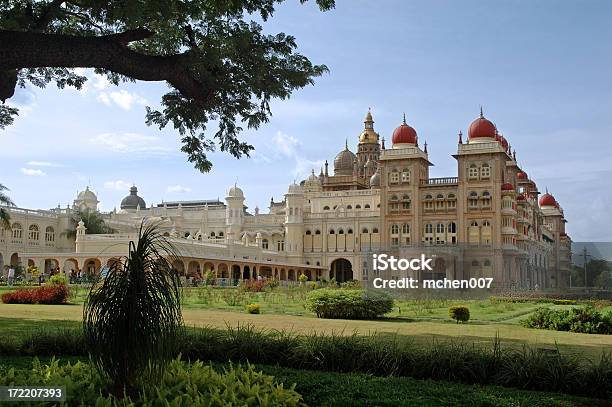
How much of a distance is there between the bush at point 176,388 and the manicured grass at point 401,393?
20.2 inches

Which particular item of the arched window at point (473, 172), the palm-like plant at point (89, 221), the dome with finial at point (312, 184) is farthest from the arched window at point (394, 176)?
the palm-like plant at point (89, 221)

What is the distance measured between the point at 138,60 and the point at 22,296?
15.4 meters

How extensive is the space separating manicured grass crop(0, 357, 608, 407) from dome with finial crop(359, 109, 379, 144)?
244 ft

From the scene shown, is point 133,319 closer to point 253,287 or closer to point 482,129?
point 253,287

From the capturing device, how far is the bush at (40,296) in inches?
829

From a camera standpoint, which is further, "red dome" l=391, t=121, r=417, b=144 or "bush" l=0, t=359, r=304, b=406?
"red dome" l=391, t=121, r=417, b=144

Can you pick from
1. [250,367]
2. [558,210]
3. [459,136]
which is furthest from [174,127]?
[558,210]

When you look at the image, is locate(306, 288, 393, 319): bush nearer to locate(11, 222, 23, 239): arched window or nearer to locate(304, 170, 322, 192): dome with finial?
locate(11, 222, 23, 239): arched window

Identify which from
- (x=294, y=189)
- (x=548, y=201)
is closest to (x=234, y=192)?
(x=294, y=189)

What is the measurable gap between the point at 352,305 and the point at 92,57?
11.6 metres

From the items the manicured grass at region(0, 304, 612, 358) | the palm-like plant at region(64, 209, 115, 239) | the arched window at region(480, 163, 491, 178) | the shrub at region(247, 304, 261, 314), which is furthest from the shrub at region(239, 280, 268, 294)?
the palm-like plant at region(64, 209, 115, 239)

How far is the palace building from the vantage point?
162 ft

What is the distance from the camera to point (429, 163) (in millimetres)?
58031

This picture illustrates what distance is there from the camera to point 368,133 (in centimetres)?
8162
